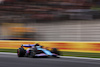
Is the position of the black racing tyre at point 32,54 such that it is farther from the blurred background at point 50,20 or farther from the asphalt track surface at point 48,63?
the blurred background at point 50,20

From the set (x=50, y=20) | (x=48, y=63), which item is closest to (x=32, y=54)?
(x=48, y=63)

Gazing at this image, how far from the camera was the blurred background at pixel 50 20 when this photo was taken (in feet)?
61.8

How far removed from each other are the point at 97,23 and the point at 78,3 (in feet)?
20.9

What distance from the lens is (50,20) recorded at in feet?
69.8

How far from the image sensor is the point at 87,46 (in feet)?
44.7

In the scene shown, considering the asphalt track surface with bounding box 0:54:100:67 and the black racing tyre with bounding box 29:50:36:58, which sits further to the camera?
the black racing tyre with bounding box 29:50:36:58

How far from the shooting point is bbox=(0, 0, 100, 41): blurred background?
1884cm

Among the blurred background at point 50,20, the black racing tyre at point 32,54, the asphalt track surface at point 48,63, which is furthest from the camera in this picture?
the blurred background at point 50,20

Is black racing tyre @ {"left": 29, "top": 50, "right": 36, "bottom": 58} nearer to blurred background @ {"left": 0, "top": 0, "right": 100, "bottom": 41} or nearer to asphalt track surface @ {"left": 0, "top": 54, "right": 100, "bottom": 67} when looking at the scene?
asphalt track surface @ {"left": 0, "top": 54, "right": 100, "bottom": 67}

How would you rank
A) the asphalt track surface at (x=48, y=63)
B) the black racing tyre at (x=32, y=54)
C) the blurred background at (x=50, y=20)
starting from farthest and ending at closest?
1. the blurred background at (x=50, y=20)
2. the black racing tyre at (x=32, y=54)
3. the asphalt track surface at (x=48, y=63)

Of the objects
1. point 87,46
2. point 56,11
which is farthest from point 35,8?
point 87,46

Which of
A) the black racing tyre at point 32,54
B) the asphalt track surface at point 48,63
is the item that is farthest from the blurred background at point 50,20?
the asphalt track surface at point 48,63

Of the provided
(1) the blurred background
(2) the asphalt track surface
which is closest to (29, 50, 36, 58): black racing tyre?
(2) the asphalt track surface

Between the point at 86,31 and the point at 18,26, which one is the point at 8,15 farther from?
the point at 86,31
